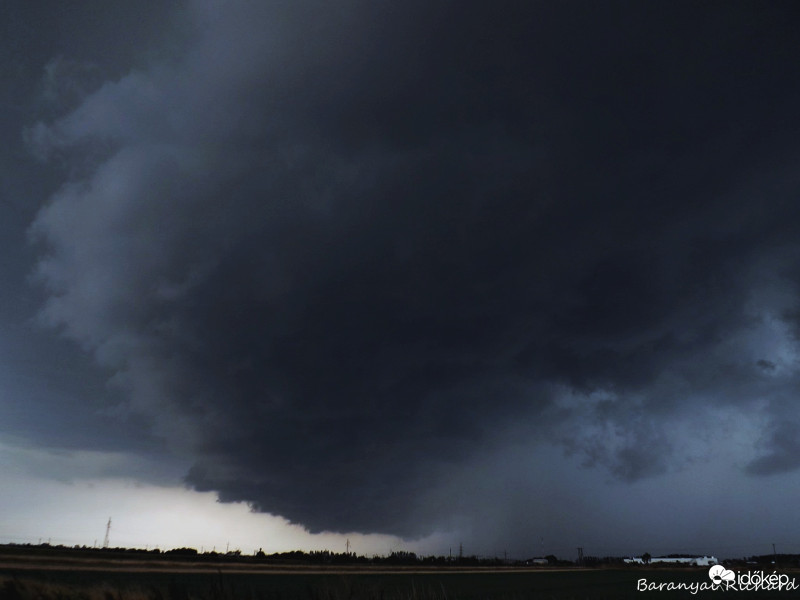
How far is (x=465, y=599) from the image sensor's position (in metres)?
43.9

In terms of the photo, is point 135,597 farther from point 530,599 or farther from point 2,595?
point 530,599

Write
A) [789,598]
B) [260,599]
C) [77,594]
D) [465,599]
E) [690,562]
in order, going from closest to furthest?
[260,599] → [77,594] → [789,598] → [465,599] → [690,562]

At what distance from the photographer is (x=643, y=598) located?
44.5m

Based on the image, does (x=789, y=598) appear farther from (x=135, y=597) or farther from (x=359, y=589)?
(x=135, y=597)

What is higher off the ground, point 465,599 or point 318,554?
point 465,599

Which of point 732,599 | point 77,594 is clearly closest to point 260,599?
point 77,594

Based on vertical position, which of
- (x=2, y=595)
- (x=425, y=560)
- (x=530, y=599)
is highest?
(x=2, y=595)

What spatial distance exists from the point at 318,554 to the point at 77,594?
191037 mm

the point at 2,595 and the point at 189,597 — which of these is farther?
the point at 2,595

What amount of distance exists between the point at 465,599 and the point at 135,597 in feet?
101

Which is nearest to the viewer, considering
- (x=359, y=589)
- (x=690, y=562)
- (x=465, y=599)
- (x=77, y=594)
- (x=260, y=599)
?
(x=260, y=599)

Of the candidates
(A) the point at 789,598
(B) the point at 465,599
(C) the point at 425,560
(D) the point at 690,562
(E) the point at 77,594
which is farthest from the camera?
(C) the point at 425,560

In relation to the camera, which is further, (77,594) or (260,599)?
(77,594)

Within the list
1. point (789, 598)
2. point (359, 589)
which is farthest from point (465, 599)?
point (359, 589)
